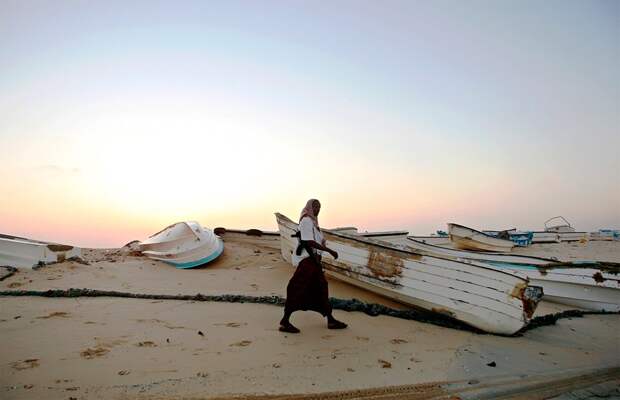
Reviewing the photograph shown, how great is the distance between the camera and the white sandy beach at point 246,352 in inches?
135

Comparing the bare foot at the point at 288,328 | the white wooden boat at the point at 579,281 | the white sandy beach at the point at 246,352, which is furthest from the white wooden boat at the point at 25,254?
the white wooden boat at the point at 579,281

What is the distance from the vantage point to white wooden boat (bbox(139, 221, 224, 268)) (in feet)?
34.1

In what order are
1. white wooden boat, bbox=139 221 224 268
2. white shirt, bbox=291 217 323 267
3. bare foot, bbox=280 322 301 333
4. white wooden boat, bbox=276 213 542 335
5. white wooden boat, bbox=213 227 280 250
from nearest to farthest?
bare foot, bbox=280 322 301 333
white shirt, bbox=291 217 323 267
white wooden boat, bbox=276 213 542 335
white wooden boat, bbox=139 221 224 268
white wooden boat, bbox=213 227 280 250

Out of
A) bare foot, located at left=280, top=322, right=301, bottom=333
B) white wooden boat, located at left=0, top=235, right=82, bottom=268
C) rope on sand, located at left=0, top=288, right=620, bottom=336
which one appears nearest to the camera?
bare foot, located at left=280, top=322, right=301, bottom=333

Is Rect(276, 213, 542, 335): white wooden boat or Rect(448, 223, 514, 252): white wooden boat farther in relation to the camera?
Rect(448, 223, 514, 252): white wooden boat

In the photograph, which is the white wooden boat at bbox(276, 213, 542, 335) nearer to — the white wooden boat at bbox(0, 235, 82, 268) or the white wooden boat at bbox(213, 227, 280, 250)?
the white wooden boat at bbox(213, 227, 280, 250)

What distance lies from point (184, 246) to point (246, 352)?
702cm

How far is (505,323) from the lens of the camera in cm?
551

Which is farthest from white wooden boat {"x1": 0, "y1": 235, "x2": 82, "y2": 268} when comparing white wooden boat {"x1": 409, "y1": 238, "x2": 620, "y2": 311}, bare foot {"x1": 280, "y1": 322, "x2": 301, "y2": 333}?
white wooden boat {"x1": 409, "y1": 238, "x2": 620, "y2": 311}

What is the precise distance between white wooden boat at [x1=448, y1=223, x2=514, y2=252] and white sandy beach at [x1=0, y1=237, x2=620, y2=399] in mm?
12692

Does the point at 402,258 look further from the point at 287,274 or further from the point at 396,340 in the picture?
the point at 287,274

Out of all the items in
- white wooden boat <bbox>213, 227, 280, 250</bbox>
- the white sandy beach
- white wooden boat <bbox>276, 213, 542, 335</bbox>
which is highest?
white wooden boat <bbox>213, 227, 280, 250</bbox>

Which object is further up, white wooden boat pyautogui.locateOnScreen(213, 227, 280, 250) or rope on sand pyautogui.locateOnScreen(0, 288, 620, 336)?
white wooden boat pyautogui.locateOnScreen(213, 227, 280, 250)

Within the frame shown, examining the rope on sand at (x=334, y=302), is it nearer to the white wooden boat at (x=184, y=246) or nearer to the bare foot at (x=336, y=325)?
the bare foot at (x=336, y=325)
